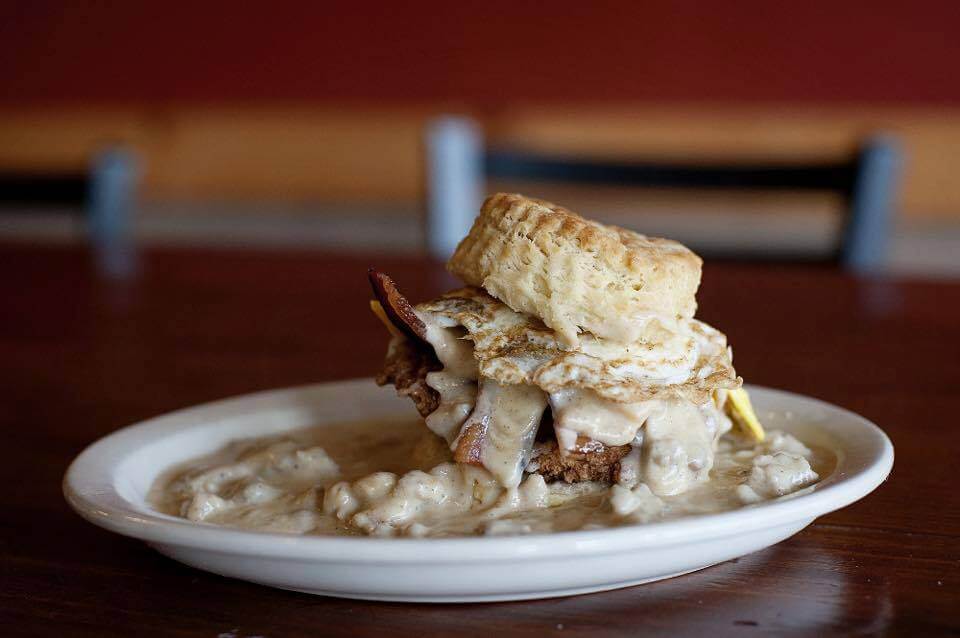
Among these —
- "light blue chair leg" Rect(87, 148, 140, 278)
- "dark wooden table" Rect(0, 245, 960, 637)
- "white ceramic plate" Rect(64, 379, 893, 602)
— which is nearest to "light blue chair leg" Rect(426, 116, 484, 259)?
"dark wooden table" Rect(0, 245, 960, 637)

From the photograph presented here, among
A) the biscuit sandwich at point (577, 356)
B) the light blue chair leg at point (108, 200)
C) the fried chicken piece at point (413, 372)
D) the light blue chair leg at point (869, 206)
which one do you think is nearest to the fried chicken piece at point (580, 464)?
the biscuit sandwich at point (577, 356)

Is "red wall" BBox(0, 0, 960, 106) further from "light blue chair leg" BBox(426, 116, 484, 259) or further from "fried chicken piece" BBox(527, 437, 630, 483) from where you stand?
"fried chicken piece" BBox(527, 437, 630, 483)

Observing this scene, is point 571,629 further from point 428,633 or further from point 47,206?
point 47,206

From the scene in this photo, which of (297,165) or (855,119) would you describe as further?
(297,165)

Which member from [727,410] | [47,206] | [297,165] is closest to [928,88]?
[297,165]

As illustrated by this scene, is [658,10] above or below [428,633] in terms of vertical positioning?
above

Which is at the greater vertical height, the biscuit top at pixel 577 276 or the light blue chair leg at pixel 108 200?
the biscuit top at pixel 577 276

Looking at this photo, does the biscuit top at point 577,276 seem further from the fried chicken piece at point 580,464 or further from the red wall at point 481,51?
the red wall at point 481,51
